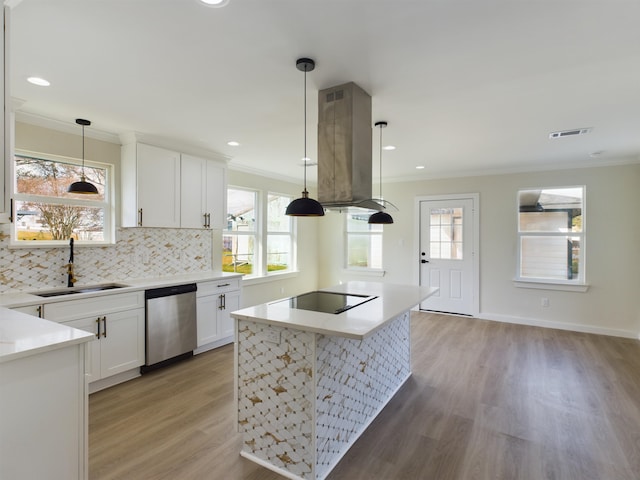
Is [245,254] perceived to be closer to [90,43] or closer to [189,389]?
[189,389]

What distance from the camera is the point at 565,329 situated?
4801mm

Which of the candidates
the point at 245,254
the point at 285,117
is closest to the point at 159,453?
the point at 285,117

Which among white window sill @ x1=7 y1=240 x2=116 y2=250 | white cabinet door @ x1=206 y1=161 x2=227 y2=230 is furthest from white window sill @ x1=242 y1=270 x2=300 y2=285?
white window sill @ x1=7 y1=240 x2=116 y2=250

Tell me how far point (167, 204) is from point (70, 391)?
8.66 ft

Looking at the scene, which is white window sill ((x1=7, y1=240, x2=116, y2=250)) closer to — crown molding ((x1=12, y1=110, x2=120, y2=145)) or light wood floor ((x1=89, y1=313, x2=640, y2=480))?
crown molding ((x1=12, y1=110, x2=120, y2=145))

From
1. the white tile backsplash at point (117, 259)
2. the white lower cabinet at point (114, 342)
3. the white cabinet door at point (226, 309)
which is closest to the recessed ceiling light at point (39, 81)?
the white tile backsplash at point (117, 259)

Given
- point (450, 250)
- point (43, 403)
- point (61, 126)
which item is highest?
point (61, 126)

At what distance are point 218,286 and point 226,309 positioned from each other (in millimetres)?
324

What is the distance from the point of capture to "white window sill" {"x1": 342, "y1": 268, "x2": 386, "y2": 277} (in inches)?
247

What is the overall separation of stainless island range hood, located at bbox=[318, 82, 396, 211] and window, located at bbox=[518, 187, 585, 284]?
3.77 meters

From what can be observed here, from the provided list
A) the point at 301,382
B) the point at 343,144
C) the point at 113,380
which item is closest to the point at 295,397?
the point at 301,382

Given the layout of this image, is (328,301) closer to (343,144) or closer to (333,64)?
(343,144)

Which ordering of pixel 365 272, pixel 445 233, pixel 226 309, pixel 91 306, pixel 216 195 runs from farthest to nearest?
pixel 365 272
pixel 445 233
pixel 216 195
pixel 226 309
pixel 91 306

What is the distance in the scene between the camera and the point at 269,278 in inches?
222
